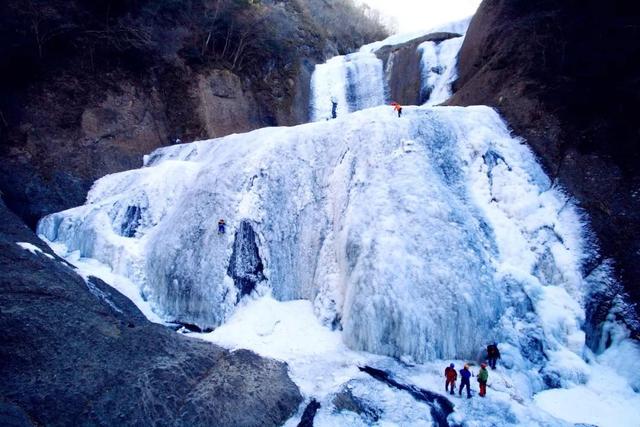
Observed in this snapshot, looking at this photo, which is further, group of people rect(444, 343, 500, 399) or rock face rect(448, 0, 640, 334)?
rock face rect(448, 0, 640, 334)

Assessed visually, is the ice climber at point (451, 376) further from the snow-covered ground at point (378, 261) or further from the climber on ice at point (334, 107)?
the climber on ice at point (334, 107)

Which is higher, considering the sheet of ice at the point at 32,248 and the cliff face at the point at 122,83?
the cliff face at the point at 122,83

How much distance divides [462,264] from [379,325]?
3252 millimetres

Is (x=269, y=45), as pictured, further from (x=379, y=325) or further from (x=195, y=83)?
(x=379, y=325)

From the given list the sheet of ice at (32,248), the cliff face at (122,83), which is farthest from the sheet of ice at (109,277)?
the cliff face at (122,83)

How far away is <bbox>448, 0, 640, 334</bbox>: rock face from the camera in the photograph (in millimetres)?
14055

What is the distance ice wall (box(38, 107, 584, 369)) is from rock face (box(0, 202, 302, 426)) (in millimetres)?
3534

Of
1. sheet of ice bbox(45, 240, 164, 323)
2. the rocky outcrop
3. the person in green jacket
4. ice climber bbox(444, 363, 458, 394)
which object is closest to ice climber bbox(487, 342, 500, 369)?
the person in green jacket

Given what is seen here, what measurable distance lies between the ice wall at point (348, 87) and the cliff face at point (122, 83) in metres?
1.10

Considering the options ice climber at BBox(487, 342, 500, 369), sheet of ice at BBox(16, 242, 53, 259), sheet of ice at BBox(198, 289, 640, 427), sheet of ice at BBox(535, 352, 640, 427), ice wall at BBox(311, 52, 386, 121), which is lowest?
sheet of ice at BBox(535, 352, 640, 427)

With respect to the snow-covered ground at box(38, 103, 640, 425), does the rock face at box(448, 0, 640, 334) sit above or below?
above

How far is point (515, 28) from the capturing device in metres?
21.7

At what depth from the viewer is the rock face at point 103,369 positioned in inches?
329

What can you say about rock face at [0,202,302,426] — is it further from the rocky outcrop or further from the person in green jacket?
the rocky outcrop
